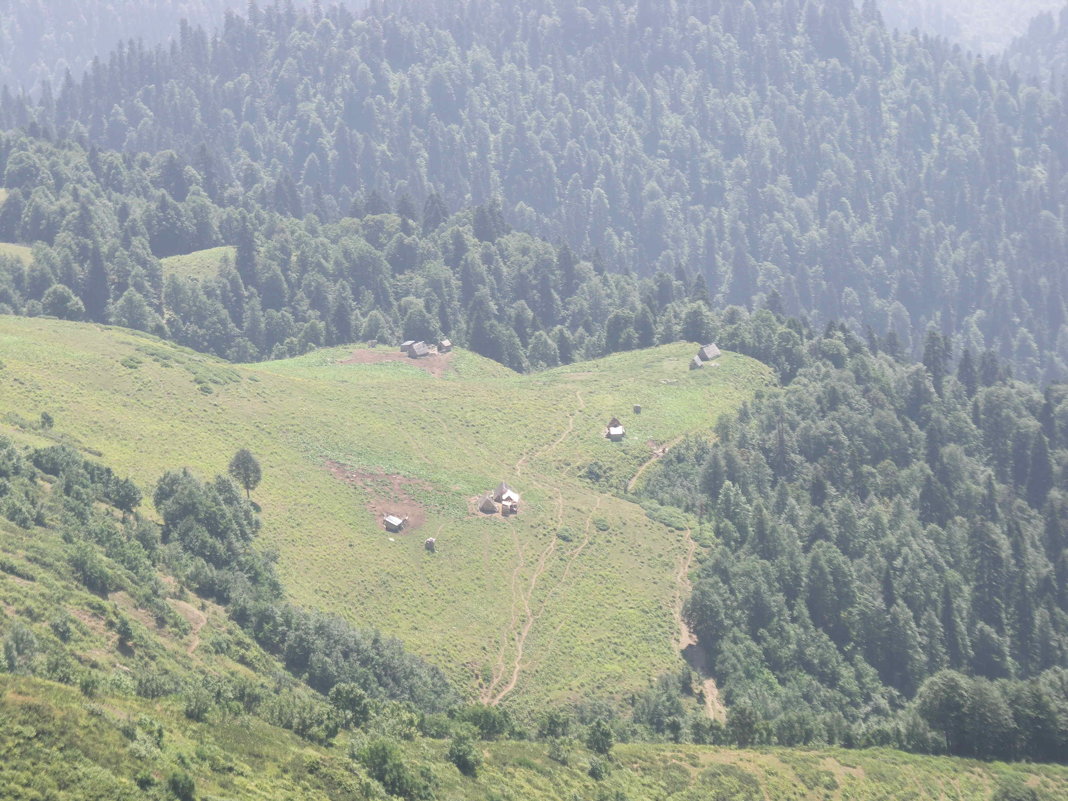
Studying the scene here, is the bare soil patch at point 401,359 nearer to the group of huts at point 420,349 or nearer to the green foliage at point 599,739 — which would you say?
the group of huts at point 420,349

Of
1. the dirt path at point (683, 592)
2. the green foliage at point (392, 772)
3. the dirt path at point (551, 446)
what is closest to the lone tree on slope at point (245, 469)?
the dirt path at point (551, 446)

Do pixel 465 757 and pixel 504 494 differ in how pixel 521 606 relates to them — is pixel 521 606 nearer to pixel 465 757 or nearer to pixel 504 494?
pixel 504 494

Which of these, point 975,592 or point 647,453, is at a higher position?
point 647,453

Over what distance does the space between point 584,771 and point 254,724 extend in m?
24.7

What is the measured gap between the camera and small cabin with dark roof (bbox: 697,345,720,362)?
183 meters

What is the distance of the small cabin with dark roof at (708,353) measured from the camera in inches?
7210

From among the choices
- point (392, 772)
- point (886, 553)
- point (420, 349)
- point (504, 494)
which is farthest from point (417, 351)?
point (392, 772)

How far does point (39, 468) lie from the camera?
318 ft

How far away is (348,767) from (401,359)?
134 metres

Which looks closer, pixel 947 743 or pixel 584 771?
pixel 584 771

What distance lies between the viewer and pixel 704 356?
183 m

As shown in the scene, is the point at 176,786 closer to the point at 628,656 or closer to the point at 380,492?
the point at 628,656

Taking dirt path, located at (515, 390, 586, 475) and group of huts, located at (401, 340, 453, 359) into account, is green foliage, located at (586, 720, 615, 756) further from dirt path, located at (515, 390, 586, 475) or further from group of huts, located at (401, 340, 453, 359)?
group of huts, located at (401, 340, 453, 359)

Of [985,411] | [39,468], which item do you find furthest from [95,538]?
[985,411]
